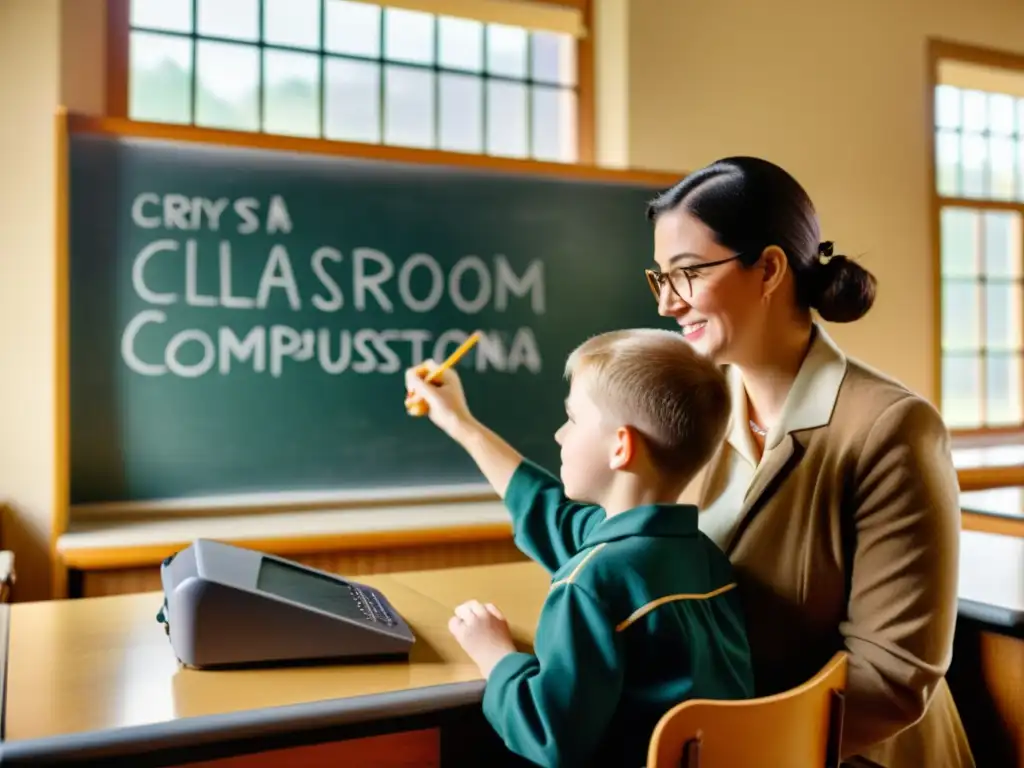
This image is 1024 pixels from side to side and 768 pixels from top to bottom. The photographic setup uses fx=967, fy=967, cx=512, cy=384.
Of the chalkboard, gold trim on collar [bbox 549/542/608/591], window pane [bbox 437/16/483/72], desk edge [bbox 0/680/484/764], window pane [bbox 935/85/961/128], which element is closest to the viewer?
desk edge [bbox 0/680/484/764]

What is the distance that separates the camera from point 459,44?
11.5 feet

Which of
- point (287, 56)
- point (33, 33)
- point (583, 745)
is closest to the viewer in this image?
point (583, 745)

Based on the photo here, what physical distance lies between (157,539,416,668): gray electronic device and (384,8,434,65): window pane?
100 inches

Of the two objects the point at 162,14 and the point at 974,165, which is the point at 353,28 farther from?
the point at 974,165

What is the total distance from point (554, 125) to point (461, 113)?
0.38 meters

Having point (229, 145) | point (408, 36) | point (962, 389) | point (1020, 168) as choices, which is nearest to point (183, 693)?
point (229, 145)

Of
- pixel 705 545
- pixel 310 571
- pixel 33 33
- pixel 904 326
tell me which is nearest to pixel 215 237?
pixel 33 33

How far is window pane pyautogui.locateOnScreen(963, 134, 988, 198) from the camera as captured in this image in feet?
15.1

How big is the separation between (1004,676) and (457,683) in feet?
2.91

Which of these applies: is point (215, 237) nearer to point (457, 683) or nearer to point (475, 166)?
point (475, 166)

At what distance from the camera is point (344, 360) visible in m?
2.90

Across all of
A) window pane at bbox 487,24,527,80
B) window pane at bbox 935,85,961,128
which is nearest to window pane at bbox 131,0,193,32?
window pane at bbox 487,24,527,80

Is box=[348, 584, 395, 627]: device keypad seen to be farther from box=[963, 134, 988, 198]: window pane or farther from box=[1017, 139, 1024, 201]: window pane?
box=[1017, 139, 1024, 201]: window pane

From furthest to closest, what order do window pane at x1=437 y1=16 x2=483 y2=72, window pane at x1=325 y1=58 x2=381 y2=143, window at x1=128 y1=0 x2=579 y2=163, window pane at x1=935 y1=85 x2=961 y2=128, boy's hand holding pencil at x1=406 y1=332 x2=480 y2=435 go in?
window pane at x1=935 y1=85 x2=961 y2=128, window pane at x1=437 y1=16 x2=483 y2=72, window pane at x1=325 y1=58 x2=381 y2=143, window at x1=128 y1=0 x2=579 y2=163, boy's hand holding pencil at x1=406 y1=332 x2=480 y2=435
